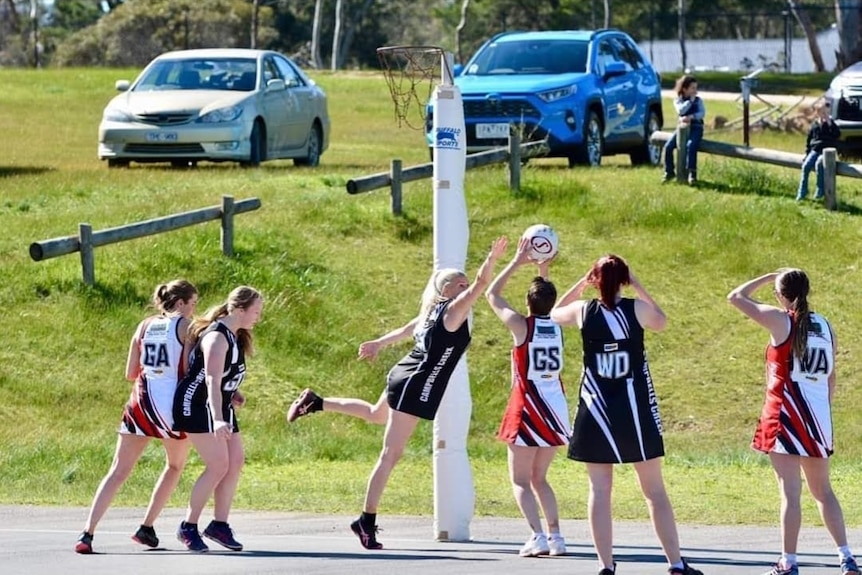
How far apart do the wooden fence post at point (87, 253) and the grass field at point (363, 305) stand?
0.17 m

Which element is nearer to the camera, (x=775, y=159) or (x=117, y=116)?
(x=775, y=159)

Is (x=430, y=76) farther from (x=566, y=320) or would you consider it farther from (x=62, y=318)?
(x=62, y=318)

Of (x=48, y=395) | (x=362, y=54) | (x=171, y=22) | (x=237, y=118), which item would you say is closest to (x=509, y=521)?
(x=48, y=395)

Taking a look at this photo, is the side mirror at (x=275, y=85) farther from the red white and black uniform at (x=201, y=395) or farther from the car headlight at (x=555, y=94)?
the red white and black uniform at (x=201, y=395)

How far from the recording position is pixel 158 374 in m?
Answer: 9.78

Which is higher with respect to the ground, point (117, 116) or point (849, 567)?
point (117, 116)

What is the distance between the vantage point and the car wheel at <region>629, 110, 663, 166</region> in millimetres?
24672

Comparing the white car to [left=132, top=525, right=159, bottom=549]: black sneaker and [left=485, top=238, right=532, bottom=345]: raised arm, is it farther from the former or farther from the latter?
[left=485, top=238, right=532, bottom=345]: raised arm

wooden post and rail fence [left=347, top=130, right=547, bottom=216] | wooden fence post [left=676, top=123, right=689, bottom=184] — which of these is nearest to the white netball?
wooden post and rail fence [left=347, top=130, right=547, bottom=216]

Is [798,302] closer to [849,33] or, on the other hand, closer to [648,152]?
[648,152]

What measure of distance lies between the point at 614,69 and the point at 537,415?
1466 cm

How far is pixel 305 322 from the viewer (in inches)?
733

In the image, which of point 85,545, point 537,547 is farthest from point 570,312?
point 85,545

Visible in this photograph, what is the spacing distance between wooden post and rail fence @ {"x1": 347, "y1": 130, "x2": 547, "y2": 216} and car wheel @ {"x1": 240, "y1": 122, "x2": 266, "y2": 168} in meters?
2.85
